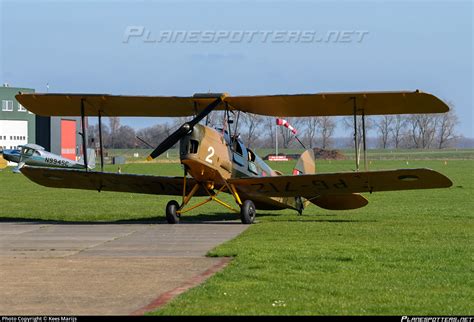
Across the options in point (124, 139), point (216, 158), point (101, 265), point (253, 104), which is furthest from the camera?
point (124, 139)

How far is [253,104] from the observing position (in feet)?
62.5

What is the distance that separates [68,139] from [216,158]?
80.1 meters

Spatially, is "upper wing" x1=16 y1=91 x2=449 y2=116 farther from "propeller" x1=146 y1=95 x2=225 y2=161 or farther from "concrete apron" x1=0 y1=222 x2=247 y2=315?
"concrete apron" x1=0 y1=222 x2=247 y2=315

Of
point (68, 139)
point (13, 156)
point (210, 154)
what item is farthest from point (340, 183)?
point (68, 139)

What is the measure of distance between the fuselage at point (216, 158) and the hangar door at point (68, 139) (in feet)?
250

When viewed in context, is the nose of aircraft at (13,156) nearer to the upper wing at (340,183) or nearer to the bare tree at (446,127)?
the upper wing at (340,183)

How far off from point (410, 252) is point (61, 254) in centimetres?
524

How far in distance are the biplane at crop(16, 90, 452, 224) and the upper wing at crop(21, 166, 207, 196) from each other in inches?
0.9

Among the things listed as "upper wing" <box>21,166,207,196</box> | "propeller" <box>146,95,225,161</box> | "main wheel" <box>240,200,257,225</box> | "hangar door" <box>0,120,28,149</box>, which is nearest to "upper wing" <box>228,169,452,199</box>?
"main wheel" <box>240,200,257,225</box>

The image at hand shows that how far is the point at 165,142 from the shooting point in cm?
1811

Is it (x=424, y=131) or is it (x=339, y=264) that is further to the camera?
(x=424, y=131)

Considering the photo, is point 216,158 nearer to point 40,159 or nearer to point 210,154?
point 210,154

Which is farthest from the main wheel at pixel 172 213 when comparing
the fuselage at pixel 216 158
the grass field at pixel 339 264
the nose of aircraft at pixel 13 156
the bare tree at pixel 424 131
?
the bare tree at pixel 424 131

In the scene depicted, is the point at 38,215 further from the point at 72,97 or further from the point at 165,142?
the point at 165,142
